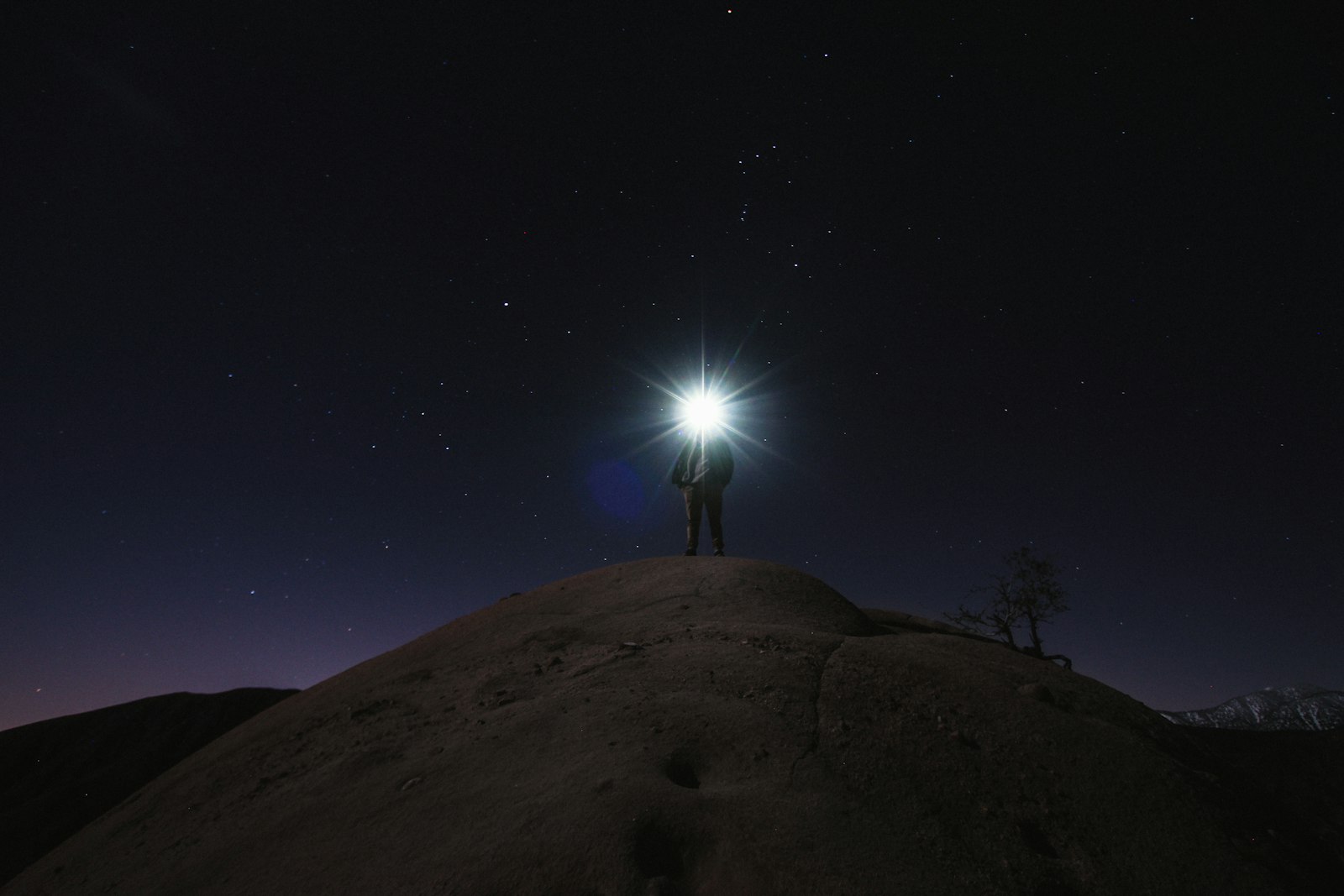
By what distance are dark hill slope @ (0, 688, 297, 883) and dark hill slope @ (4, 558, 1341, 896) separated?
30.0 metres

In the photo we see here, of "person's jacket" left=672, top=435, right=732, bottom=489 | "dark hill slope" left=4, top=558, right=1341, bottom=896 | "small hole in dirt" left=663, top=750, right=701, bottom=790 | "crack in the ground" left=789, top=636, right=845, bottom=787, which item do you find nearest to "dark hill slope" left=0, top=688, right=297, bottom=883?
"dark hill slope" left=4, top=558, right=1341, bottom=896

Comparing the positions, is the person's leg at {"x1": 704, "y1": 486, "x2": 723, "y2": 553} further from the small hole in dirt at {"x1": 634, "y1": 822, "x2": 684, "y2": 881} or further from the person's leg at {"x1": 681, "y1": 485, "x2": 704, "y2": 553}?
the small hole in dirt at {"x1": 634, "y1": 822, "x2": 684, "y2": 881}

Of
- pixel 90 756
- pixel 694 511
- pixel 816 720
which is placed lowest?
pixel 90 756

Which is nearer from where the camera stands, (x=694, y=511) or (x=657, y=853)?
(x=657, y=853)

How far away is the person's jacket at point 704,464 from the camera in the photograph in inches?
462

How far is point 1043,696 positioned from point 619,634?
14.2 feet

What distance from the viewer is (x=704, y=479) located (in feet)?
38.2

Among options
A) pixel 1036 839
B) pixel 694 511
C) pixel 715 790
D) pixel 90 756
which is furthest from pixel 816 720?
pixel 90 756

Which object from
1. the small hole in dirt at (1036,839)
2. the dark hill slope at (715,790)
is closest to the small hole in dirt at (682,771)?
the dark hill slope at (715,790)

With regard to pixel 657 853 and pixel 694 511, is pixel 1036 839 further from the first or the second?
pixel 694 511

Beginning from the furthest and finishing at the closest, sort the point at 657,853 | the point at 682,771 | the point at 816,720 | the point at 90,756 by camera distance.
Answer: the point at 90,756, the point at 816,720, the point at 682,771, the point at 657,853

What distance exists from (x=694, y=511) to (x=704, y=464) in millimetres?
1048

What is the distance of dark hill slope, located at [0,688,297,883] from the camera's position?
2503 centimetres

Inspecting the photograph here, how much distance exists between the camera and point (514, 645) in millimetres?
6688
